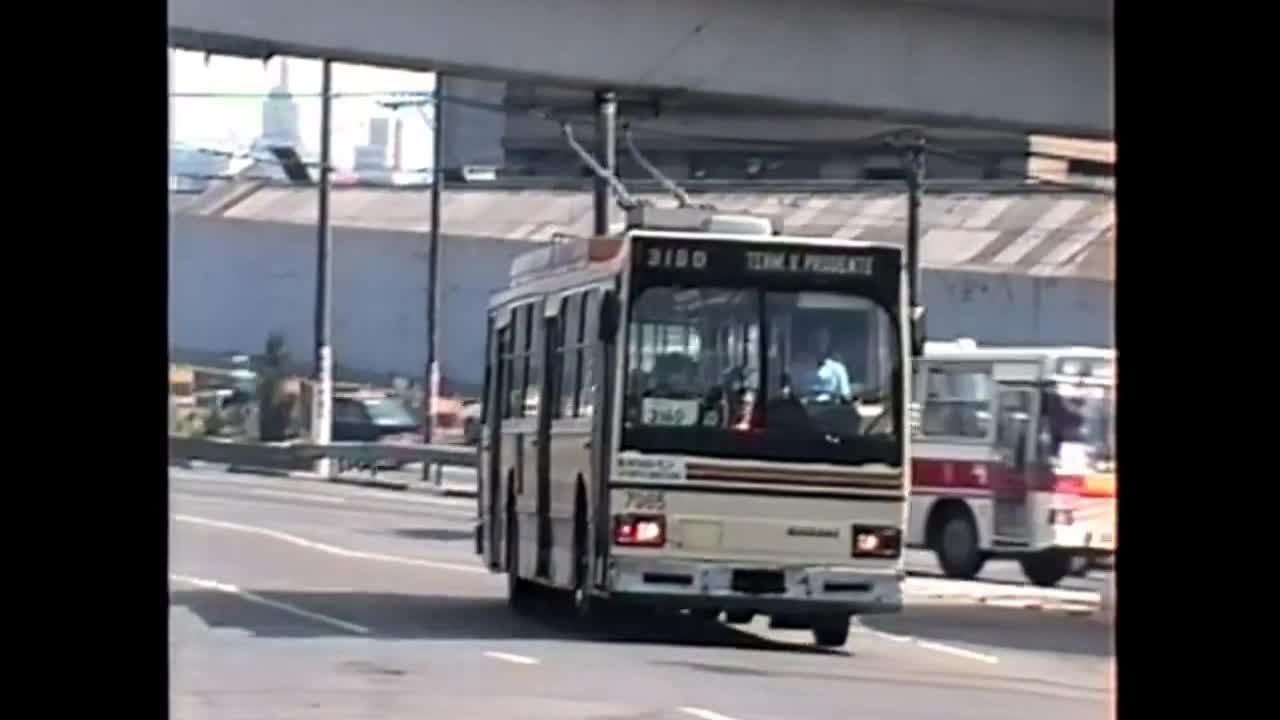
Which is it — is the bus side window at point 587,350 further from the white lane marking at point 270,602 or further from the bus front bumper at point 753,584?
the white lane marking at point 270,602

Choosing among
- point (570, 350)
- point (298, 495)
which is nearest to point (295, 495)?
point (298, 495)

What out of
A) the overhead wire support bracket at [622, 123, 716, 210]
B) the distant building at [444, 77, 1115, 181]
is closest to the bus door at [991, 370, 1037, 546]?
the overhead wire support bracket at [622, 123, 716, 210]

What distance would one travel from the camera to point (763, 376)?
19.9m

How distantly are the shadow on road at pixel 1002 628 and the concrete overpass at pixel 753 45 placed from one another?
4.78 m

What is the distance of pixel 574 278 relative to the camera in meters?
21.3

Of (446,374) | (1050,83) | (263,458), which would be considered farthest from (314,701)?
(446,374)

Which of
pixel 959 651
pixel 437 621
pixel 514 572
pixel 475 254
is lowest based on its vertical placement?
pixel 959 651

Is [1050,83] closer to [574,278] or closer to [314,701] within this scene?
[574,278]

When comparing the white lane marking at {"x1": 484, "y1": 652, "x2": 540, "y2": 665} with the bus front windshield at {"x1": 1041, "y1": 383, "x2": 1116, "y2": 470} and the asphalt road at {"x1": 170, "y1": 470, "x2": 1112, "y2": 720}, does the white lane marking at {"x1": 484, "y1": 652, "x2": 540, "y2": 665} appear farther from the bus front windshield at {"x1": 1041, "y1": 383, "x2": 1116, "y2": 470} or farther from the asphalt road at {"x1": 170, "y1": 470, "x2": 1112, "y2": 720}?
the bus front windshield at {"x1": 1041, "y1": 383, "x2": 1116, "y2": 470}

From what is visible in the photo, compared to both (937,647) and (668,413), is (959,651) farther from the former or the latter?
(668,413)

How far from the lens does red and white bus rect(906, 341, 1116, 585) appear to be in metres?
28.9

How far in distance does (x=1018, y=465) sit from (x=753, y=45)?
6.16 meters
